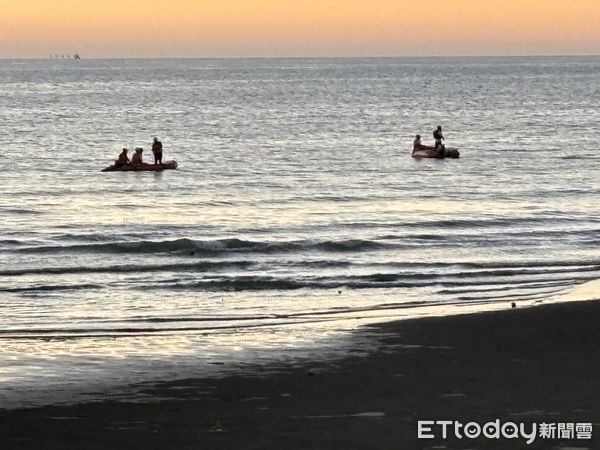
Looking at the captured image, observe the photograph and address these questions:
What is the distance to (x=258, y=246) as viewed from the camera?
30.4 meters

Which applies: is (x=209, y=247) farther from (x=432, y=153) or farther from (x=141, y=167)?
(x=432, y=153)

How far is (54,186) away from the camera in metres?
47.4

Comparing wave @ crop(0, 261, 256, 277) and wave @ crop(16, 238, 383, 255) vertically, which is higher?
wave @ crop(0, 261, 256, 277)

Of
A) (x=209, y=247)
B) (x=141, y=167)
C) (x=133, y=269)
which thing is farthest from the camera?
(x=141, y=167)


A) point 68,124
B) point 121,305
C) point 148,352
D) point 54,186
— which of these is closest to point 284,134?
point 68,124

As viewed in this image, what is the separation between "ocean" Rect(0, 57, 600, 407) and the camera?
18.1m

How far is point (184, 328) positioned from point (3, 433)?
22.6 ft

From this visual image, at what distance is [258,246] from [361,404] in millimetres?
16439

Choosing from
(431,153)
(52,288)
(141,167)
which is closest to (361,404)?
(52,288)

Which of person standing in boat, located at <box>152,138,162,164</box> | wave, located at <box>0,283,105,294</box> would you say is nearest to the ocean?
wave, located at <box>0,283,105,294</box>

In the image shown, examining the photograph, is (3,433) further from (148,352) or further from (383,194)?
(383,194)

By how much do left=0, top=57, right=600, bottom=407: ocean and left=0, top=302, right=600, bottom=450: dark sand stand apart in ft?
2.92

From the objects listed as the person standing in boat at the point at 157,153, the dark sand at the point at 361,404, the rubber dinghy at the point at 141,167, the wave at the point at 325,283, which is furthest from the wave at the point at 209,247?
the person standing in boat at the point at 157,153

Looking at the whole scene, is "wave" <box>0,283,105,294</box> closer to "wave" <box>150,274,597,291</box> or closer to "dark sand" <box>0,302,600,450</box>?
"wave" <box>150,274,597,291</box>
